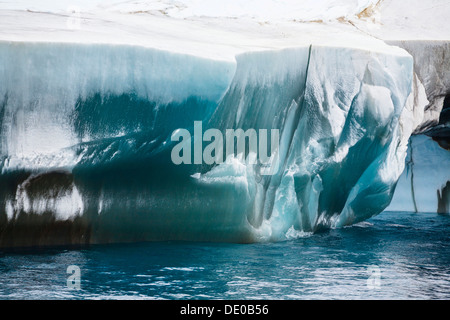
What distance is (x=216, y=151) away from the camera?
263 inches

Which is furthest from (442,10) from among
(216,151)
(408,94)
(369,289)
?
(369,289)

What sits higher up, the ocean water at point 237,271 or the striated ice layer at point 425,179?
the striated ice layer at point 425,179

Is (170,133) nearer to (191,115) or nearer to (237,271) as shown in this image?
(191,115)

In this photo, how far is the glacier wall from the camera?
19.5 feet

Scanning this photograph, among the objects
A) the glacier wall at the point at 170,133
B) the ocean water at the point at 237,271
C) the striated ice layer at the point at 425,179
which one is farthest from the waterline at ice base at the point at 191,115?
the striated ice layer at the point at 425,179

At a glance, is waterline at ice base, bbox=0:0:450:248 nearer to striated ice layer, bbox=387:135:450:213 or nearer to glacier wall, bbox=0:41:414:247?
glacier wall, bbox=0:41:414:247

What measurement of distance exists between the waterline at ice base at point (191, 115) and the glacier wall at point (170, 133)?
13 mm

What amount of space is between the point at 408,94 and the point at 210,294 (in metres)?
4.01

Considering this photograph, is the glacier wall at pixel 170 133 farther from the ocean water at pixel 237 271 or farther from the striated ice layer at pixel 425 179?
the striated ice layer at pixel 425 179

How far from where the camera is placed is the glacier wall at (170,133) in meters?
5.93

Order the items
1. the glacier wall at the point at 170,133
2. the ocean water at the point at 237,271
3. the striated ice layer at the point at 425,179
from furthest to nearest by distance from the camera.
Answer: the striated ice layer at the point at 425,179 → the glacier wall at the point at 170,133 → the ocean water at the point at 237,271

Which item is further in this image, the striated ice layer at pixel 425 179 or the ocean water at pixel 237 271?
the striated ice layer at pixel 425 179

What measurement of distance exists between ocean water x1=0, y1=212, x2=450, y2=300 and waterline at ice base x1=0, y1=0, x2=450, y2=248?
369 millimetres

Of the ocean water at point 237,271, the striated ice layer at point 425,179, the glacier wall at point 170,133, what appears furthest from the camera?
the striated ice layer at point 425,179
